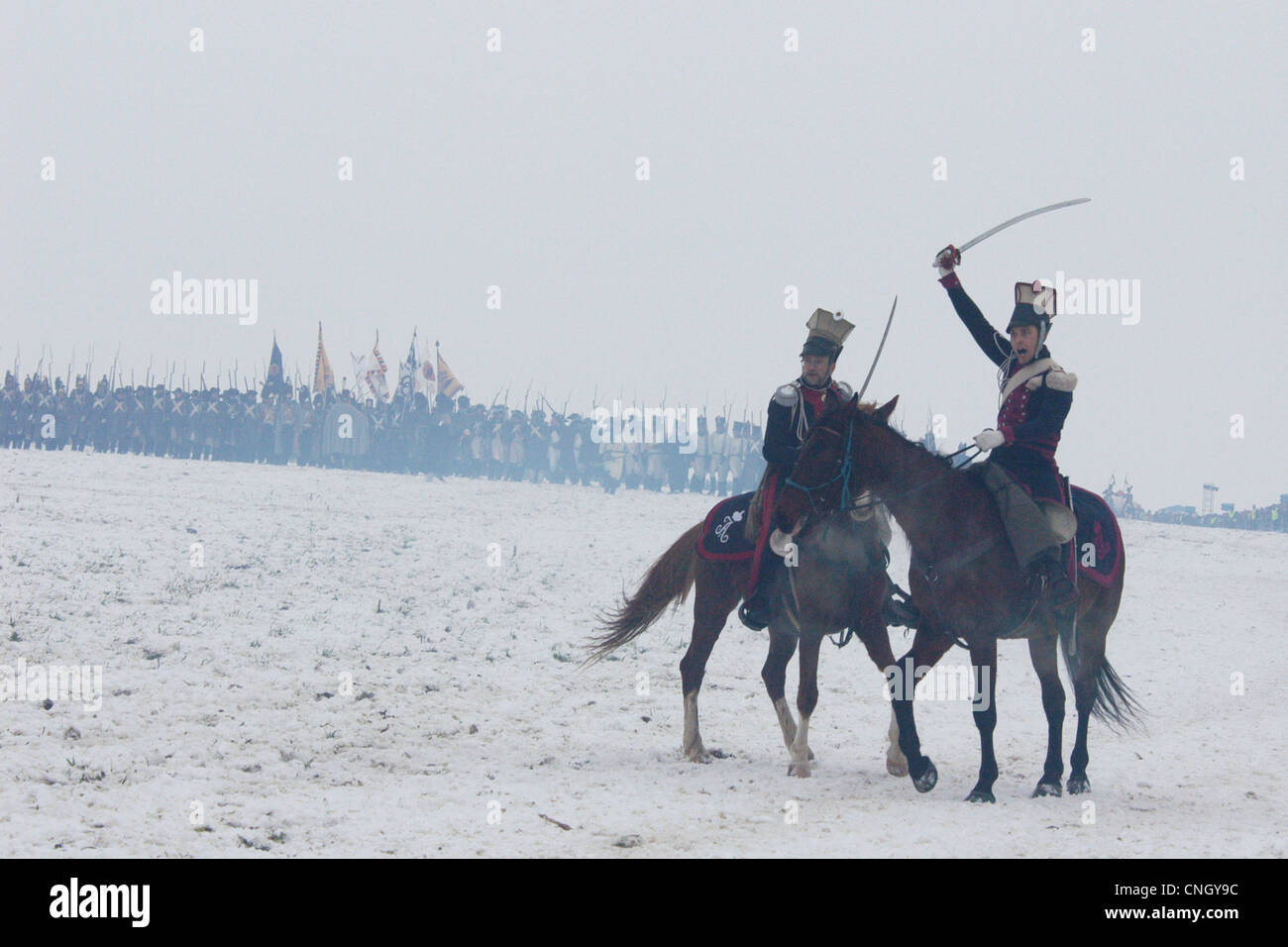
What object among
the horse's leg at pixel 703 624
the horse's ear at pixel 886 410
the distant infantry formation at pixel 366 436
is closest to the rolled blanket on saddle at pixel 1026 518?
the horse's ear at pixel 886 410

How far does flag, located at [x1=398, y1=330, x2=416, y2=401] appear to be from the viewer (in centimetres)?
3719

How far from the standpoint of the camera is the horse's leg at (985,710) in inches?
324

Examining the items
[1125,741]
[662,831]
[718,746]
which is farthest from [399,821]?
[1125,741]

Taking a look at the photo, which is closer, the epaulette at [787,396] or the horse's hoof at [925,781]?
the horse's hoof at [925,781]

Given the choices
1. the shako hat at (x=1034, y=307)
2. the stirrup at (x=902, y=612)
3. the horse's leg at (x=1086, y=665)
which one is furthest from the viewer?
the horse's leg at (x=1086, y=665)

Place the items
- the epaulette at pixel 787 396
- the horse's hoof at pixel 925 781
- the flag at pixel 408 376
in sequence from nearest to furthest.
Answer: the horse's hoof at pixel 925 781 → the epaulette at pixel 787 396 → the flag at pixel 408 376

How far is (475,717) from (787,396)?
4.46 m

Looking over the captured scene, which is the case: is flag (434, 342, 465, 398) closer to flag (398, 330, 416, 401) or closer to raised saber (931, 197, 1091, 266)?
flag (398, 330, 416, 401)

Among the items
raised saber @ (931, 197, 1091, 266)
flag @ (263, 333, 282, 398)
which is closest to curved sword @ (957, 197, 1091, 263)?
raised saber @ (931, 197, 1091, 266)

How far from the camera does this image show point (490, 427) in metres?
35.3

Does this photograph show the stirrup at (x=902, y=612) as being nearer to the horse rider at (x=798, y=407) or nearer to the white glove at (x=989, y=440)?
the horse rider at (x=798, y=407)

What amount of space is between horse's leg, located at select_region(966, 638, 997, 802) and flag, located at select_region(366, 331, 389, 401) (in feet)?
100

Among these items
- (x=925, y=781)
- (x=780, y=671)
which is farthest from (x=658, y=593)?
(x=925, y=781)
